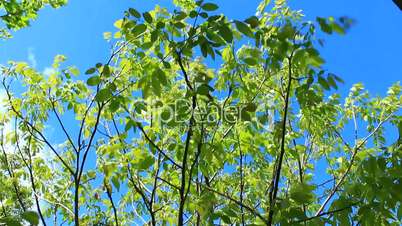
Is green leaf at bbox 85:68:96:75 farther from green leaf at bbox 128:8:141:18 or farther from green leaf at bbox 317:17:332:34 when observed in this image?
green leaf at bbox 317:17:332:34

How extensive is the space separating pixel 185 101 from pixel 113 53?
4.77 ft

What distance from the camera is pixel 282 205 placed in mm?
2262

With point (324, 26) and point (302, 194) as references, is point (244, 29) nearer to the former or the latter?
point (324, 26)

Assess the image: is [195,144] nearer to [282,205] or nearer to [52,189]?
[282,205]

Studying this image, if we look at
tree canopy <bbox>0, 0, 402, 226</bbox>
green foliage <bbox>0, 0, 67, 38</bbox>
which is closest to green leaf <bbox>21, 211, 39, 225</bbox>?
tree canopy <bbox>0, 0, 402, 226</bbox>

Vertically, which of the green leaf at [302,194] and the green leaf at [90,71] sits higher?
the green leaf at [90,71]

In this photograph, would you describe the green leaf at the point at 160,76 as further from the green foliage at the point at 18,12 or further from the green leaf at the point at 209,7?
the green foliage at the point at 18,12

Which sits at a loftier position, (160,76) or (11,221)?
(160,76)

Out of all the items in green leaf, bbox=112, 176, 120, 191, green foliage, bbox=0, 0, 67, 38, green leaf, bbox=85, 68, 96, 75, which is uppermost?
green foliage, bbox=0, 0, 67, 38

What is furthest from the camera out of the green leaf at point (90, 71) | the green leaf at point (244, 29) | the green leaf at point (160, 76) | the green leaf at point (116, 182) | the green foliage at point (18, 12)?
the green foliage at point (18, 12)

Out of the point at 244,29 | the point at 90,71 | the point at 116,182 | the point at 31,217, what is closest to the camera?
the point at 31,217

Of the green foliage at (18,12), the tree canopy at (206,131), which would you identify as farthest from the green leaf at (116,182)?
the green foliage at (18,12)

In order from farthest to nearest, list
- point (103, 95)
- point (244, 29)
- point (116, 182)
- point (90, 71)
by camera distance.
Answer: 1. point (116, 182)
2. point (90, 71)
3. point (103, 95)
4. point (244, 29)

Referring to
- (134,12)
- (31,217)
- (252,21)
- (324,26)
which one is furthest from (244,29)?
(31,217)
